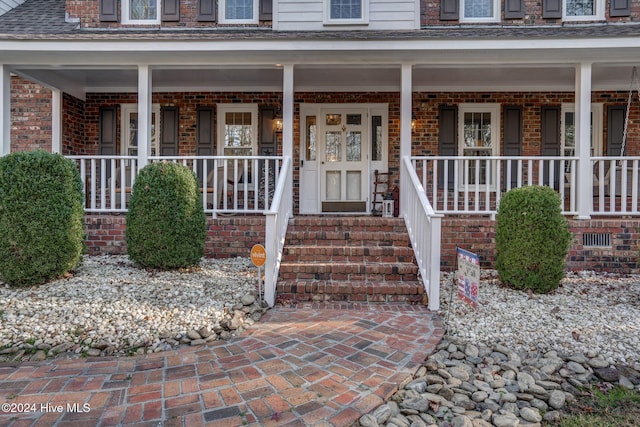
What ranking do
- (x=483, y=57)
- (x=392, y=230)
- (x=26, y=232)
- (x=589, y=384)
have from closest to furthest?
(x=589, y=384)
(x=26, y=232)
(x=392, y=230)
(x=483, y=57)

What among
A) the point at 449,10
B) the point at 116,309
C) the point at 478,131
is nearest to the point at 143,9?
the point at 449,10

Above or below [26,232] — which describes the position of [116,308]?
below

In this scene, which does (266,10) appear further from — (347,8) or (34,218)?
(34,218)

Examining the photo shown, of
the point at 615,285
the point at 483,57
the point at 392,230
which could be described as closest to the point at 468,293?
the point at 392,230

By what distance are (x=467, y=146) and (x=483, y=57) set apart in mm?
2222

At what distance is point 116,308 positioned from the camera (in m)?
3.67

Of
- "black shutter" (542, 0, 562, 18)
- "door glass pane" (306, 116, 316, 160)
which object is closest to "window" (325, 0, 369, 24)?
"door glass pane" (306, 116, 316, 160)

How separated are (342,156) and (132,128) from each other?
170 inches

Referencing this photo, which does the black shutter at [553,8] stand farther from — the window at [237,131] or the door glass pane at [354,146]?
the window at [237,131]

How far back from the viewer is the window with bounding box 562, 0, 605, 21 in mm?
7445

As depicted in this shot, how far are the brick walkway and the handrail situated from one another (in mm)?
666

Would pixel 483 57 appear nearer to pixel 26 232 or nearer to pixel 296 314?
pixel 296 314

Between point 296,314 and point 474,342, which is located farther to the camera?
point 296,314

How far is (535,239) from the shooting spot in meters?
4.40
